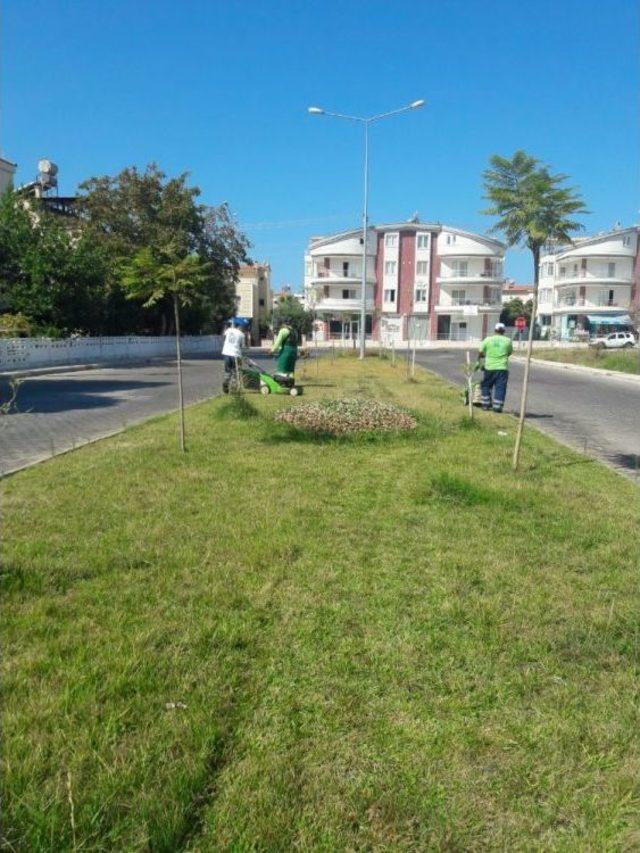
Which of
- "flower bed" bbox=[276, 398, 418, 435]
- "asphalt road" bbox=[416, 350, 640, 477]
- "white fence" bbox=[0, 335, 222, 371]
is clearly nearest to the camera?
"flower bed" bbox=[276, 398, 418, 435]

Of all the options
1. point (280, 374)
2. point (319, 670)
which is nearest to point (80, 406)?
point (280, 374)

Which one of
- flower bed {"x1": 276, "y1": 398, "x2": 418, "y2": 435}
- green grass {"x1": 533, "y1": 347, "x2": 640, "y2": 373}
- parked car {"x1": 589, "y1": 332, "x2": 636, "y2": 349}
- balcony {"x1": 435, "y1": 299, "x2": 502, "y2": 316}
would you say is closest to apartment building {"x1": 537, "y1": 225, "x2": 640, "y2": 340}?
balcony {"x1": 435, "y1": 299, "x2": 502, "y2": 316}

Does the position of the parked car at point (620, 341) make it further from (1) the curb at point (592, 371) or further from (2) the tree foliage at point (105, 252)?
(2) the tree foliage at point (105, 252)

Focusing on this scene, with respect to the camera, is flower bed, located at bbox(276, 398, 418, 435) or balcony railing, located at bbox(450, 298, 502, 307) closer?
flower bed, located at bbox(276, 398, 418, 435)

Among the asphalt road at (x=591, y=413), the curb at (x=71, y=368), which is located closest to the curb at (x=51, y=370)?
the curb at (x=71, y=368)

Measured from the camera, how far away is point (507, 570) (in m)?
3.96

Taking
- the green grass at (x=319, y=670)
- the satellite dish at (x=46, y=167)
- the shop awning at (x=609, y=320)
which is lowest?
the green grass at (x=319, y=670)

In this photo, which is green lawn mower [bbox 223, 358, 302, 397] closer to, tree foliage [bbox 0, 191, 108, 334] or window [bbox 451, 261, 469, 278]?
tree foliage [bbox 0, 191, 108, 334]

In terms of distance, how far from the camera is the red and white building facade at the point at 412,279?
6656 cm

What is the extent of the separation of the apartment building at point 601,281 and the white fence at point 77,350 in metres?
46.2

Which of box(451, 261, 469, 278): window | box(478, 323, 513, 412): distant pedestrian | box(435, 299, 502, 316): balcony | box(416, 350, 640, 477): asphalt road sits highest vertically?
box(451, 261, 469, 278): window

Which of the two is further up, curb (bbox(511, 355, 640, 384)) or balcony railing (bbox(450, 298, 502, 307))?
balcony railing (bbox(450, 298, 502, 307))

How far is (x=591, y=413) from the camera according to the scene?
1327 centimetres

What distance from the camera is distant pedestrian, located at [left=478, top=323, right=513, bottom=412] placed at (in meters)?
11.6
